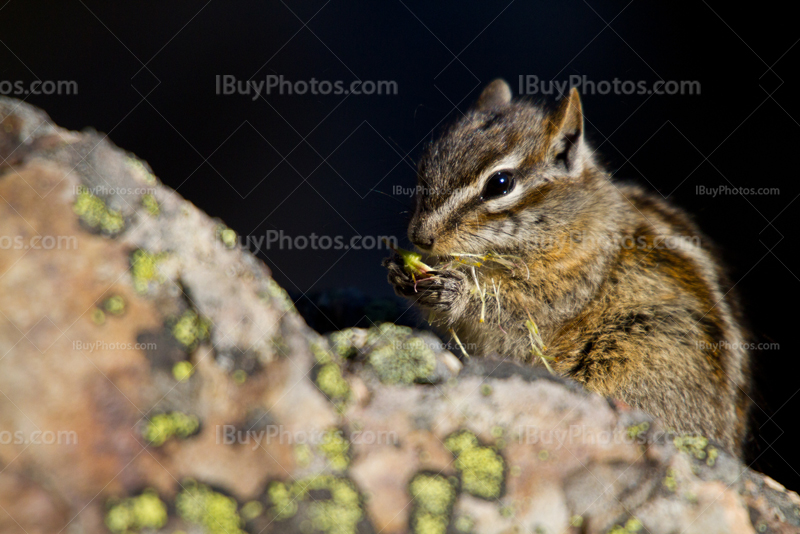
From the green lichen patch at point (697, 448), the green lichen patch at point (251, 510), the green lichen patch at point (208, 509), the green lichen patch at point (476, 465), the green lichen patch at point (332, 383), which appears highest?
the green lichen patch at point (697, 448)

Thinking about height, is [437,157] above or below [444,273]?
above

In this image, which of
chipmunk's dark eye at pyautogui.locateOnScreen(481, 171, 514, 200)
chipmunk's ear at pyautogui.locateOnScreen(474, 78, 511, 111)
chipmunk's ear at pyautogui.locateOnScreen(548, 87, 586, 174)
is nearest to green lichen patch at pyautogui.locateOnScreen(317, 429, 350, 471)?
chipmunk's dark eye at pyautogui.locateOnScreen(481, 171, 514, 200)

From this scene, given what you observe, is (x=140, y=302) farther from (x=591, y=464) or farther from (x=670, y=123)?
(x=670, y=123)

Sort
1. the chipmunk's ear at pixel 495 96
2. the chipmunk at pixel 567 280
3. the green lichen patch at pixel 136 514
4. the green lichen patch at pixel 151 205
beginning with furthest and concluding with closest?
the chipmunk's ear at pixel 495 96
the chipmunk at pixel 567 280
the green lichen patch at pixel 151 205
the green lichen patch at pixel 136 514

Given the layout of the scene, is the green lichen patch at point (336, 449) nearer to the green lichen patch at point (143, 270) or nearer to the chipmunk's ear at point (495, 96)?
the green lichen patch at point (143, 270)

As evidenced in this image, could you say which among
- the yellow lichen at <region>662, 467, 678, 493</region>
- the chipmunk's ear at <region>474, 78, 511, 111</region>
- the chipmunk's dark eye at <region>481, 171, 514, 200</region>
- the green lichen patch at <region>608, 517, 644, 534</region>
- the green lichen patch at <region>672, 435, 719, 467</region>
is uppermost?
the chipmunk's ear at <region>474, 78, 511, 111</region>

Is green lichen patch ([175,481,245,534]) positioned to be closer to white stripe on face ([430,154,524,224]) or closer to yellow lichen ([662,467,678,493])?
yellow lichen ([662,467,678,493])

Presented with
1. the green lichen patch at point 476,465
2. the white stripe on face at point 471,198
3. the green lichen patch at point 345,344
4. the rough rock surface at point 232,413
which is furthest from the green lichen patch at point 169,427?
the white stripe on face at point 471,198

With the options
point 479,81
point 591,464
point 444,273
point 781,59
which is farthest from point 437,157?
point 781,59
